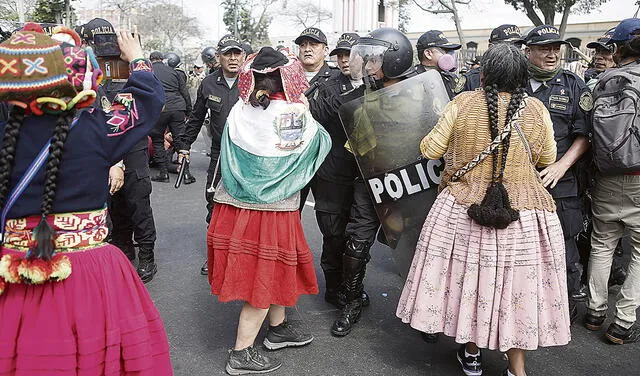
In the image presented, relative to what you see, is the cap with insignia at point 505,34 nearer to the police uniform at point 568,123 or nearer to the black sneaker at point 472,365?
the police uniform at point 568,123

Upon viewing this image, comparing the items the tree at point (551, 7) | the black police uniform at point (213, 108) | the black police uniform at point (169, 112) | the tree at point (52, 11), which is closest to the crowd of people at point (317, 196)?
the black police uniform at point (213, 108)

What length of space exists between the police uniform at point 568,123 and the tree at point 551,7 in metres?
26.3

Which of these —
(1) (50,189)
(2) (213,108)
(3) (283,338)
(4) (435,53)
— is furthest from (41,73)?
(4) (435,53)

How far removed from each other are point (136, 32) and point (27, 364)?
1479 mm

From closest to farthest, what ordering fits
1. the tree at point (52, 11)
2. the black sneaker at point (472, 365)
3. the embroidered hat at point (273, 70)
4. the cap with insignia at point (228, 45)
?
the embroidered hat at point (273, 70), the black sneaker at point (472, 365), the cap with insignia at point (228, 45), the tree at point (52, 11)

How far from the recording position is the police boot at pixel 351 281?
4.02m

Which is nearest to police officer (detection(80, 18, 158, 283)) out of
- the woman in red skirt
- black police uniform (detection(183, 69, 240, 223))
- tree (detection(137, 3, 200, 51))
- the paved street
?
the paved street

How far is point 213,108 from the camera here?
5570 mm

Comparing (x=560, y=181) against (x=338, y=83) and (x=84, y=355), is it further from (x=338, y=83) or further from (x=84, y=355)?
(x=84, y=355)

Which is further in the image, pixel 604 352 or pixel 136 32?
pixel 604 352

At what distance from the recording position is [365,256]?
4051 millimetres

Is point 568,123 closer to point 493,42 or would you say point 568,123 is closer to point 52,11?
point 493,42

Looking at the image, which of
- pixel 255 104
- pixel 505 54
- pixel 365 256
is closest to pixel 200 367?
pixel 365 256

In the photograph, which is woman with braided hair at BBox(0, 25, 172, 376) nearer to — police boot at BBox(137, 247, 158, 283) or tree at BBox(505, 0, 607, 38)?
police boot at BBox(137, 247, 158, 283)
